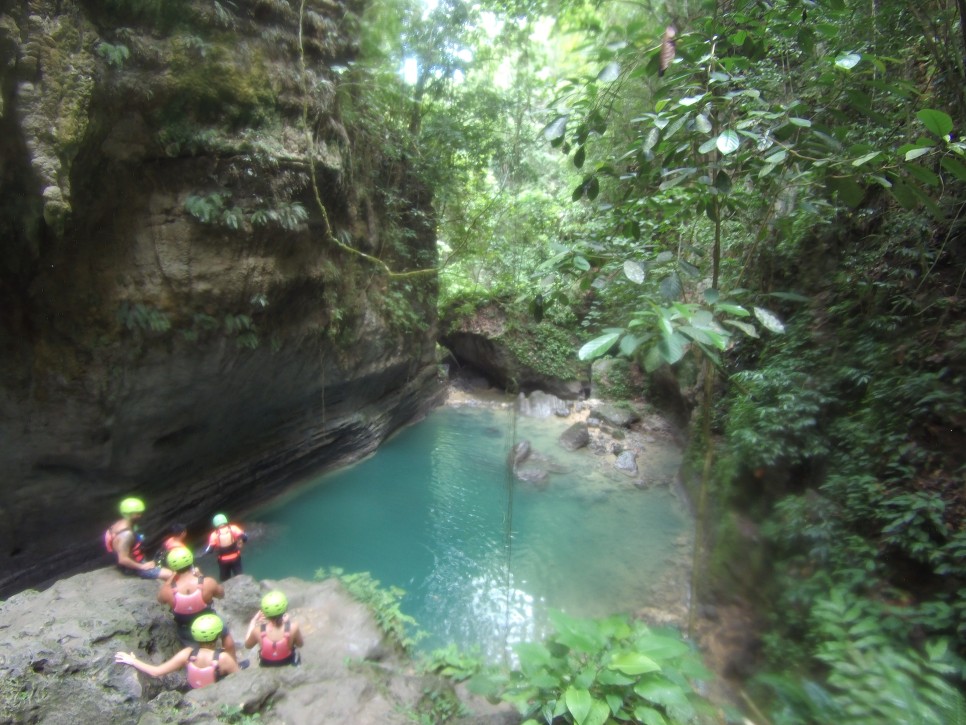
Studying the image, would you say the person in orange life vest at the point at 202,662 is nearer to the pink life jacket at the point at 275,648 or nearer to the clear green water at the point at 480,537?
the pink life jacket at the point at 275,648

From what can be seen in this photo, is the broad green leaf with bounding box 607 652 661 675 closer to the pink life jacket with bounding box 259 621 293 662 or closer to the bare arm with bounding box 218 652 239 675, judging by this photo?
the pink life jacket with bounding box 259 621 293 662

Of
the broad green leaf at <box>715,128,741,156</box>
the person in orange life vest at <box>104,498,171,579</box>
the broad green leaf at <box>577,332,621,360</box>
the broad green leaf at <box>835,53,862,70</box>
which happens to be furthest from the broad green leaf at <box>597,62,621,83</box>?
the person in orange life vest at <box>104,498,171,579</box>

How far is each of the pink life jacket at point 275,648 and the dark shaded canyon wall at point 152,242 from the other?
9.39 feet

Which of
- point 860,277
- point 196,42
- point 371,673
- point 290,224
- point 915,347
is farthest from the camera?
point 290,224

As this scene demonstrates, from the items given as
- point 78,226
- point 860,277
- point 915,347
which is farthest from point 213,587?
point 860,277

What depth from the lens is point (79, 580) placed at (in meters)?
4.07

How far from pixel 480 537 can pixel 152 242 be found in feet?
18.1

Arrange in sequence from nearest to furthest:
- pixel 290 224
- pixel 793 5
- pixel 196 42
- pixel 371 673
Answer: pixel 793 5
pixel 371 673
pixel 196 42
pixel 290 224

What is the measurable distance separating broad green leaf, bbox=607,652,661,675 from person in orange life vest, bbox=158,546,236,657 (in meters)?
3.52

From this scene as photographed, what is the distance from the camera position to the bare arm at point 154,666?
3.16m

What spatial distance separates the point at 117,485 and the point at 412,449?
18.8 feet

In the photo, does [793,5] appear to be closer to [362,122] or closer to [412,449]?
[362,122]

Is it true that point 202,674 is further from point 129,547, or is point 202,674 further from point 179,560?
point 129,547

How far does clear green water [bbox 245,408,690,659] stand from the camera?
18.7ft
